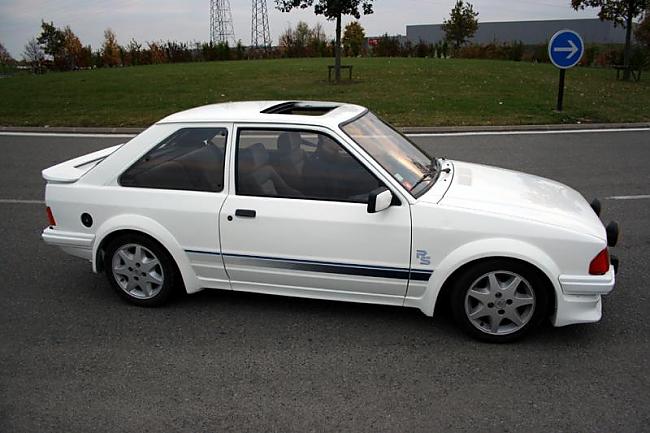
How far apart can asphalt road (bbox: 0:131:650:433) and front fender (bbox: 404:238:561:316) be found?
0.48m

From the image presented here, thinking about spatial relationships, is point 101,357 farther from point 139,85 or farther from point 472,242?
point 139,85

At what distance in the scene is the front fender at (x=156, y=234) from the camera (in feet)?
14.6

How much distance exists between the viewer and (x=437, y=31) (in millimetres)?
64312

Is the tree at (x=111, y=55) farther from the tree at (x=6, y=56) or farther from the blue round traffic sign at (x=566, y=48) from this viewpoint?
the blue round traffic sign at (x=566, y=48)

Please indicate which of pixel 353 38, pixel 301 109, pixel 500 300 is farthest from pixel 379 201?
pixel 353 38

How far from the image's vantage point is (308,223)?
4121mm

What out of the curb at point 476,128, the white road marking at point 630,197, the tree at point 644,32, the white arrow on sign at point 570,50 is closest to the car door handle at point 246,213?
the white road marking at point 630,197

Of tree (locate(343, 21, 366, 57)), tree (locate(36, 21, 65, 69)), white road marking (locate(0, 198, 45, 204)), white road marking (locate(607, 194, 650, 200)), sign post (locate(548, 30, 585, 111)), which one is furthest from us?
tree (locate(36, 21, 65, 69))

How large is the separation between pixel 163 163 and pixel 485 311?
2.60 m

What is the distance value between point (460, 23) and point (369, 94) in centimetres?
2890

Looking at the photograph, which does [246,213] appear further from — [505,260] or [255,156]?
[505,260]

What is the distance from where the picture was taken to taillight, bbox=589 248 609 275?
12.5ft

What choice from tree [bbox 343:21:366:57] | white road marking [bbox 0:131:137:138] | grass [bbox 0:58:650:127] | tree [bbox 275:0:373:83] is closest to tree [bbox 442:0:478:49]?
tree [bbox 343:21:366:57]

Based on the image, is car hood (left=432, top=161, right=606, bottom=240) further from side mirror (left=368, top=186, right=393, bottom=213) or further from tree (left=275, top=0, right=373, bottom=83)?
Answer: tree (left=275, top=0, right=373, bottom=83)
